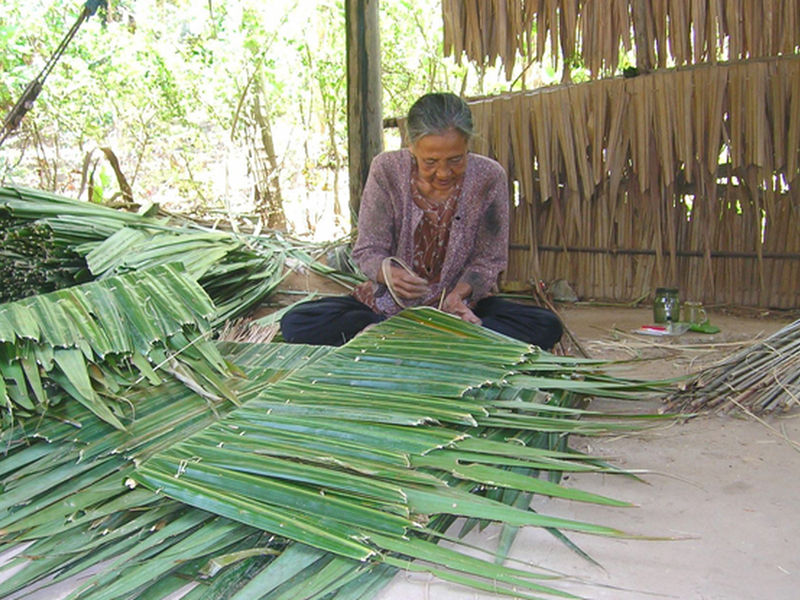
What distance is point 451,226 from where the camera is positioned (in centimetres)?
280

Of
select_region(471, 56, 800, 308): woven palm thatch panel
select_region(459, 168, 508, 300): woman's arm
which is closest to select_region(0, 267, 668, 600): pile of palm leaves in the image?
select_region(459, 168, 508, 300): woman's arm

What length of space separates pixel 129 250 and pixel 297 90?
15.1ft

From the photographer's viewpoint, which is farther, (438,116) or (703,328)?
(703,328)

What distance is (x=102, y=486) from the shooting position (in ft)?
5.29

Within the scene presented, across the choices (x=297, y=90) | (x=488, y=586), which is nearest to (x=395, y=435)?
(x=488, y=586)

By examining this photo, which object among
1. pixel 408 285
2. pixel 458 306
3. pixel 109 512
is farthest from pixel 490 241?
pixel 109 512

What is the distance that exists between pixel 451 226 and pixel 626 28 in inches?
62.3

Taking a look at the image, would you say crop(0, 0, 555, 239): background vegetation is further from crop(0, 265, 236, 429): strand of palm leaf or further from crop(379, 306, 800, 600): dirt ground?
crop(379, 306, 800, 600): dirt ground

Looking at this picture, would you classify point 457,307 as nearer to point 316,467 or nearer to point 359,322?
point 359,322

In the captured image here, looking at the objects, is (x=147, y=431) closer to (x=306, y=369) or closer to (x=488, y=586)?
(x=306, y=369)

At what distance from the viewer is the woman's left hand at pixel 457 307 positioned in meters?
2.62

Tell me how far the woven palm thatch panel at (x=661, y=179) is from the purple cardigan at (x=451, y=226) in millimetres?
1110

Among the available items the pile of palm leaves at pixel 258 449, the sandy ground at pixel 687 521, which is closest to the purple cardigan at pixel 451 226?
the pile of palm leaves at pixel 258 449

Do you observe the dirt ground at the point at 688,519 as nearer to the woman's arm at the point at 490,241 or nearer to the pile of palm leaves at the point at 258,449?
the pile of palm leaves at the point at 258,449
